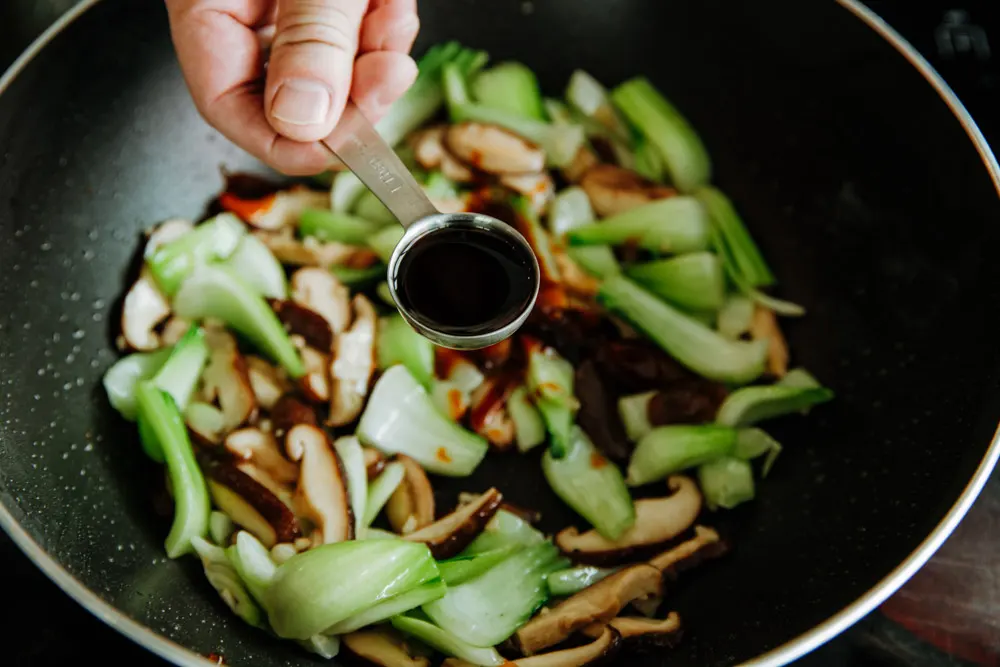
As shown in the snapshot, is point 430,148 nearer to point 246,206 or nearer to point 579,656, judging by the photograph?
point 246,206

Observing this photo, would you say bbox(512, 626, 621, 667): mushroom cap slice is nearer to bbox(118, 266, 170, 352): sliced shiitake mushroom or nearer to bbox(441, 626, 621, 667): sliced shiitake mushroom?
bbox(441, 626, 621, 667): sliced shiitake mushroom

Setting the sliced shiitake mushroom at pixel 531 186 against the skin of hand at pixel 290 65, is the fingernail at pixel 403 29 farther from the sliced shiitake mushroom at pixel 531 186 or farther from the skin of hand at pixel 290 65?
the sliced shiitake mushroom at pixel 531 186

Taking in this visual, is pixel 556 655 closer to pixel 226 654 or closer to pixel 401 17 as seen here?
pixel 226 654

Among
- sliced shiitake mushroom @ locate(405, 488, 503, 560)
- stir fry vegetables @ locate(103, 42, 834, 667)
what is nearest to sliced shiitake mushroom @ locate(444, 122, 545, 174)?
stir fry vegetables @ locate(103, 42, 834, 667)

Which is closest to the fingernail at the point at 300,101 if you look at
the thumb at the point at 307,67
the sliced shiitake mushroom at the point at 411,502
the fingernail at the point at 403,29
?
the thumb at the point at 307,67

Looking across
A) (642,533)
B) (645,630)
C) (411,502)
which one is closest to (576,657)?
Answer: (645,630)

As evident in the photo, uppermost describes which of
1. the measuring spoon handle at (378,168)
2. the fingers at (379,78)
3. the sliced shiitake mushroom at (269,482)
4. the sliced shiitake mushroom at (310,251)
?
the fingers at (379,78)
